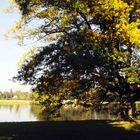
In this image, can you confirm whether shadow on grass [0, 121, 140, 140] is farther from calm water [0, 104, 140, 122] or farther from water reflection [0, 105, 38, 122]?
water reflection [0, 105, 38, 122]

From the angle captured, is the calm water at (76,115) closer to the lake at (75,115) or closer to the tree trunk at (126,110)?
the lake at (75,115)

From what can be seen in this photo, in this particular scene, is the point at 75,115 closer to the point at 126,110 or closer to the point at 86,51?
the point at 126,110

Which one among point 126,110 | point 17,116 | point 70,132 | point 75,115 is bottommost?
point 17,116

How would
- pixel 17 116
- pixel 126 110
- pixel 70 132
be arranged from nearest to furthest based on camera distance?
pixel 70 132 → pixel 126 110 → pixel 17 116

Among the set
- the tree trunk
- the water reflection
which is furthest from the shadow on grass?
the water reflection

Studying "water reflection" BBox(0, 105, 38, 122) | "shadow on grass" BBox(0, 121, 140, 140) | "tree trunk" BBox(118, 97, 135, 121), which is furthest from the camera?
"water reflection" BBox(0, 105, 38, 122)

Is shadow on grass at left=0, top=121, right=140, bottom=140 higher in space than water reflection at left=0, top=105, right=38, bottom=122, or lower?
higher

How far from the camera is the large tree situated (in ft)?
74.2

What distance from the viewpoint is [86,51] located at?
2273cm

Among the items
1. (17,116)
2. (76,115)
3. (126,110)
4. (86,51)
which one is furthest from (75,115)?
(86,51)

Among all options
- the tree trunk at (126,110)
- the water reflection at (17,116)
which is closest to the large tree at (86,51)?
the tree trunk at (126,110)

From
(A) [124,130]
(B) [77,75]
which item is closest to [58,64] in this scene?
(B) [77,75]

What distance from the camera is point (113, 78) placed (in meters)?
25.1

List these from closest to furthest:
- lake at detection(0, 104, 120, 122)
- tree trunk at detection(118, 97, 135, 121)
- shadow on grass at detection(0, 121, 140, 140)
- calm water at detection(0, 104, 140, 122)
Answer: shadow on grass at detection(0, 121, 140, 140) < tree trunk at detection(118, 97, 135, 121) < calm water at detection(0, 104, 140, 122) < lake at detection(0, 104, 120, 122)
